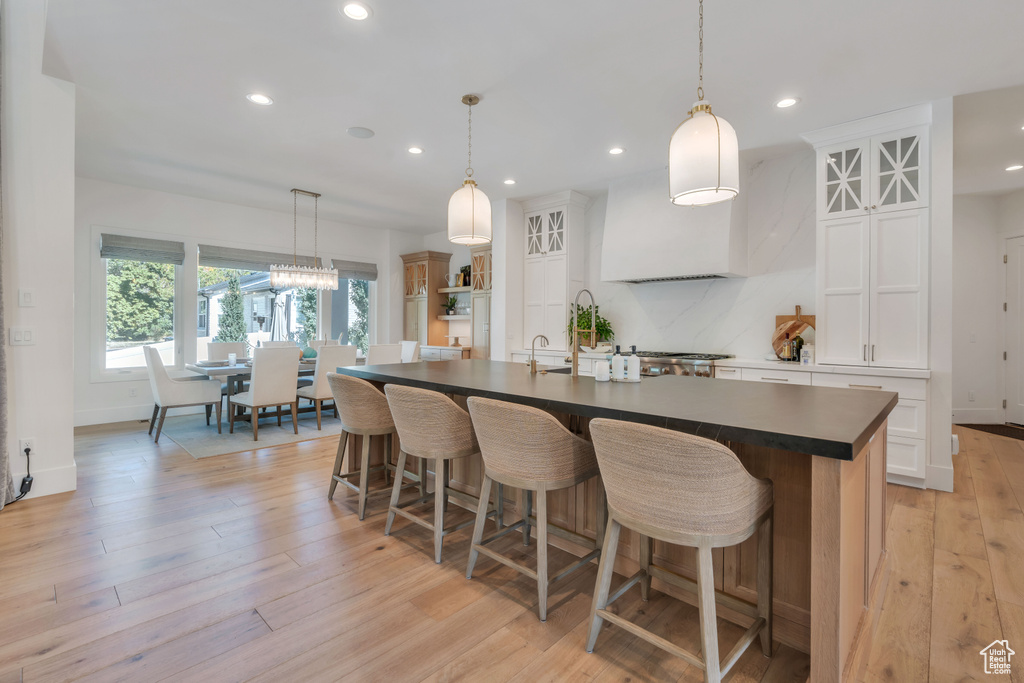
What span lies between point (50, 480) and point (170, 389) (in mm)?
1584

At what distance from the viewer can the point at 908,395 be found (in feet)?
11.2

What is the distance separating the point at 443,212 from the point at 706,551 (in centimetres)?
587

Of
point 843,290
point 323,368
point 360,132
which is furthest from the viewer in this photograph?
point 323,368

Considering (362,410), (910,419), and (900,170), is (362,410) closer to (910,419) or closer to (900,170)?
(910,419)

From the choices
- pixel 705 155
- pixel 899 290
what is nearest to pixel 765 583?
pixel 705 155

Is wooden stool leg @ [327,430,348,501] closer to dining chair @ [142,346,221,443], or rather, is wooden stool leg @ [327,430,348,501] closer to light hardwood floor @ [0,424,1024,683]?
light hardwood floor @ [0,424,1024,683]

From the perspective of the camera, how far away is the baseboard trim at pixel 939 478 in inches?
130

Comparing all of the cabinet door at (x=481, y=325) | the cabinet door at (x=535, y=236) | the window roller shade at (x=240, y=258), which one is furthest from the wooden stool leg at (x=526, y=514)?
the window roller shade at (x=240, y=258)

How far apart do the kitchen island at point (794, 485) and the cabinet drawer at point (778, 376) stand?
1.84 m

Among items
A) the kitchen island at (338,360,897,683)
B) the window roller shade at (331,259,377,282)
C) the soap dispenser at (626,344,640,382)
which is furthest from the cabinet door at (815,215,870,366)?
the window roller shade at (331,259,377,282)

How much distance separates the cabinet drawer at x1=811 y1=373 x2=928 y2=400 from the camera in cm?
336

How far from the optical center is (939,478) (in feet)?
11.0

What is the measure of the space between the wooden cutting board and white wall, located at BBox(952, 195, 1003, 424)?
2889mm

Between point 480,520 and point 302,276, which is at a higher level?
point 302,276
